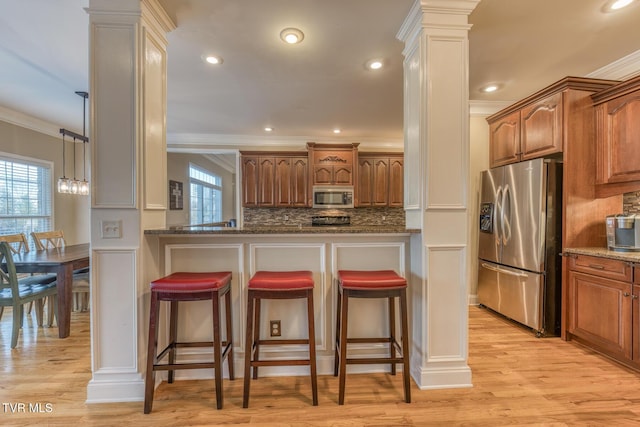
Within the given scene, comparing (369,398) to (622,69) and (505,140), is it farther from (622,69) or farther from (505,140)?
(622,69)

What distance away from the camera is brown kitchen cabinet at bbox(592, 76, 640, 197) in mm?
2217

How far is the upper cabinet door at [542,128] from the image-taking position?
99.0 inches

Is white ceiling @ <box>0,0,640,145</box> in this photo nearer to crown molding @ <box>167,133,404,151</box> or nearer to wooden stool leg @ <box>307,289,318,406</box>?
crown molding @ <box>167,133,404,151</box>

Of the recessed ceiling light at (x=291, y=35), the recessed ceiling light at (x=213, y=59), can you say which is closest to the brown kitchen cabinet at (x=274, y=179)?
the recessed ceiling light at (x=213, y=59)

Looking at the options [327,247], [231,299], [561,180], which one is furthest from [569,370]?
[231,299]

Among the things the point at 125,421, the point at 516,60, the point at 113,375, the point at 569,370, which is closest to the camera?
the point at 125,421

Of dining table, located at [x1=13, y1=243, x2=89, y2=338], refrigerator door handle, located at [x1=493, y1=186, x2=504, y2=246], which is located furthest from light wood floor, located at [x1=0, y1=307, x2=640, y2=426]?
refrigerator door handle, located at [x1=493, y1=186, x2=504, y2=246]

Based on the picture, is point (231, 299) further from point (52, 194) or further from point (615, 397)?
point (52, 194)

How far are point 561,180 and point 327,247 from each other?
2.29m

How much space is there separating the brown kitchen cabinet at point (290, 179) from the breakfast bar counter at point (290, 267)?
288 centimetres

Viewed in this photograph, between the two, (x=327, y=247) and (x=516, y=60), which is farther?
(x=516, y=60)

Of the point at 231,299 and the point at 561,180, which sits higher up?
the point at 561,180

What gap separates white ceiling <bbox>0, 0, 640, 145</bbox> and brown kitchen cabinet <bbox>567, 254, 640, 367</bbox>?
1777 millimetres

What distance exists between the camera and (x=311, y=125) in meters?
4.39
